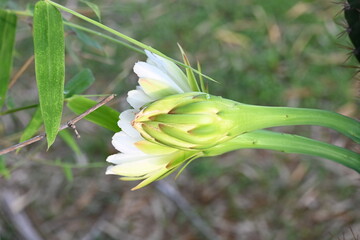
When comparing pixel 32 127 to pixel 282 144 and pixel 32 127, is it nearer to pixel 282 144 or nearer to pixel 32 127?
pixel 32 127

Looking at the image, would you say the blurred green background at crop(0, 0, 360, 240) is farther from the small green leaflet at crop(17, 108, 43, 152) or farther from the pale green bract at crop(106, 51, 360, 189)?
the pale green bract at crop(106, 51, 360, 189)

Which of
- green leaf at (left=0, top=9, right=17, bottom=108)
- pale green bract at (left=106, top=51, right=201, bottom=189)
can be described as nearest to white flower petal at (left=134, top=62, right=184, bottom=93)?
pale green bract at (left=106, top=51, right=201, bottom=189)

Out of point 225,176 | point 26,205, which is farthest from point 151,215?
point 26,205

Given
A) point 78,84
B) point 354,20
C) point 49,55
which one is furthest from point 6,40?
point 354,20

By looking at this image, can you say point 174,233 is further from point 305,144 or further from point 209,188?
point 305,144

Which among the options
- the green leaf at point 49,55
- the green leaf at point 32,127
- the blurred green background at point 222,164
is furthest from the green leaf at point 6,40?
the blurred green background at point 222,164
